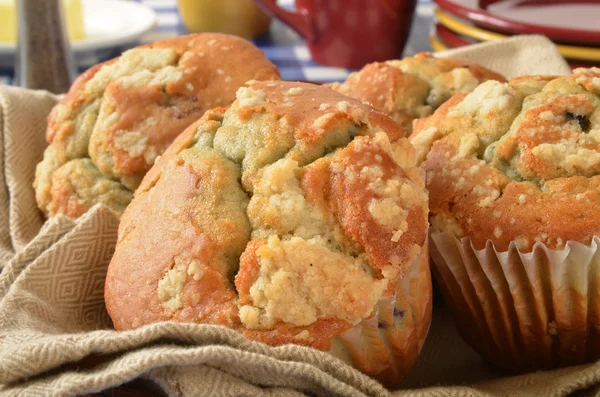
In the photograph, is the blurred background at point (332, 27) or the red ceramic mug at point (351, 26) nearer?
the blurred background at point (332, 27)

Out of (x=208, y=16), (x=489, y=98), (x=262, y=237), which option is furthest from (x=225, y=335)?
(x=208, y=16)

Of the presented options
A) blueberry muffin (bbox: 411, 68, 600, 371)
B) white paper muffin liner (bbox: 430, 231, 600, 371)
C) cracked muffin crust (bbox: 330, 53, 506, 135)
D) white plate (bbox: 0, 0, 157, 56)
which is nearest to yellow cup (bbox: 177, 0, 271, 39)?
white plate (bbox: 0, 0, 157, 56)

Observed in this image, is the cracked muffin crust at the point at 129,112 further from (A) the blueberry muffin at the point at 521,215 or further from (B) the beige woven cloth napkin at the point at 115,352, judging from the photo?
(A) the blueberry muffin at the point at 521,215

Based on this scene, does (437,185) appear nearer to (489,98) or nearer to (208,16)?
(489,98)

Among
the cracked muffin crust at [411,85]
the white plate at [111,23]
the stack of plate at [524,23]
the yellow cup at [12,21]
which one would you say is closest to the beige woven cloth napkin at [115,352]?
the cracked muffin crust at [411,85]

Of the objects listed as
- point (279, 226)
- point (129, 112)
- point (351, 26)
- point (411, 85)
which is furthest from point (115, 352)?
point (351, 26)

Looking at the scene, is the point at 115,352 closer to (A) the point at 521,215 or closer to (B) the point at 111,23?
(A) the point at 521,215

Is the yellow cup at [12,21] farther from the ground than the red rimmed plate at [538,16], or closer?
closer

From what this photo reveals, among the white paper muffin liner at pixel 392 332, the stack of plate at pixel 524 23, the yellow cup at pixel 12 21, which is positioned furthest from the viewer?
the yellow cup at pixel 12 21
